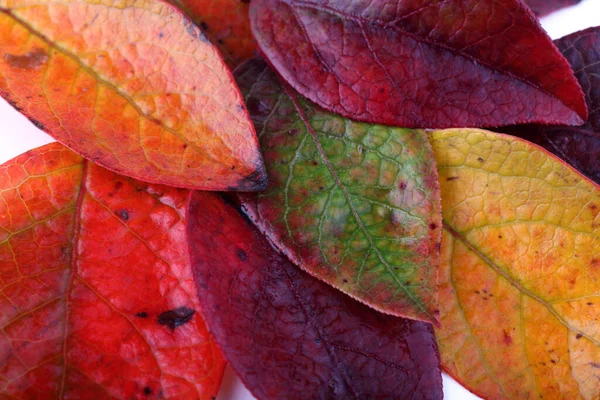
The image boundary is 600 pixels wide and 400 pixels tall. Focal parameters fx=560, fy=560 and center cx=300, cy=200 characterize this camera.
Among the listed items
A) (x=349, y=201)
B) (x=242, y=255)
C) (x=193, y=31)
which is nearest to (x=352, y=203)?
(x=349, y=201)

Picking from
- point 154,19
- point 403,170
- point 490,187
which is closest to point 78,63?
point 154,19

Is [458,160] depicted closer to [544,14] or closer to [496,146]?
[496,146]

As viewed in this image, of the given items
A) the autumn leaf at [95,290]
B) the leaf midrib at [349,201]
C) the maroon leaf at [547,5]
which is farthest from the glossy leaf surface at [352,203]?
the maroon leaf at [547,5]

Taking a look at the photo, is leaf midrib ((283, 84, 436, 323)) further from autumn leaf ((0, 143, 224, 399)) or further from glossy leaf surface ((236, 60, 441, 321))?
autumn leaf ((0, 143, 224, 399))

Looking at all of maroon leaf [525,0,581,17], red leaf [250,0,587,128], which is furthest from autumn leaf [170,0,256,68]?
maroon leaf [525,0,581,17]

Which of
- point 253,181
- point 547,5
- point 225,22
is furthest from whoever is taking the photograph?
point 547,5

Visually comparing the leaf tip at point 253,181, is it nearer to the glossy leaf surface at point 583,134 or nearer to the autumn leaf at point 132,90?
the autumn leaf at point 132,90

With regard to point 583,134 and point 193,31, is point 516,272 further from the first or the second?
point 193,31
